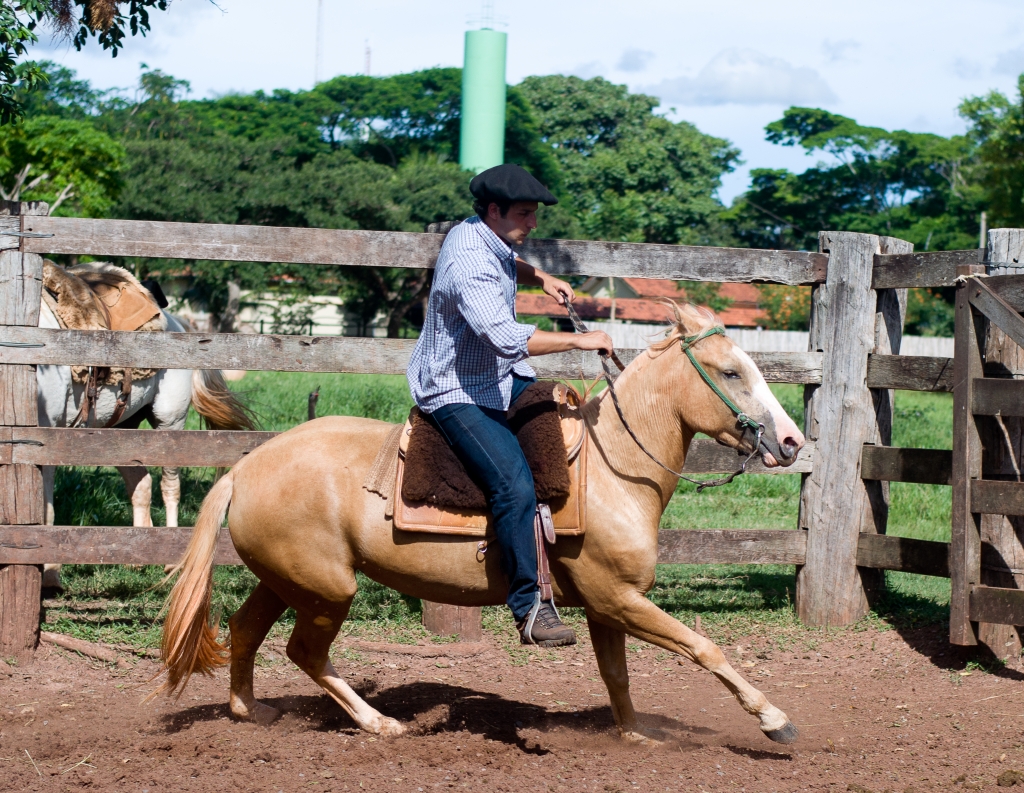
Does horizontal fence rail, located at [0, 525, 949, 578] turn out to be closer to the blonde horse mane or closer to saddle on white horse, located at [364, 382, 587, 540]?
saddle on white horse, located at [364, 382, 587, 540]

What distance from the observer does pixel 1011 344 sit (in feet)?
18.6

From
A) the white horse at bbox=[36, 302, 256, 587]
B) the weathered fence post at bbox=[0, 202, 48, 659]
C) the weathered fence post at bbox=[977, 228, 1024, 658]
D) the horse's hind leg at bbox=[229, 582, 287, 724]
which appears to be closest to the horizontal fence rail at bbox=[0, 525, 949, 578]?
the weathered fence post at bbox=[0, 202, 48, 659]

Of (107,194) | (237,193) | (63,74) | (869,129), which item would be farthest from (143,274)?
(869,129)

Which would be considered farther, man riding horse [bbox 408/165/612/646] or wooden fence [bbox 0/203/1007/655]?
wooden fence [bbox 0/203/1007/655]

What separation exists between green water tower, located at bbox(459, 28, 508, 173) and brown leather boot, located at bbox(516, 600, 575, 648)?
4903 centimetres

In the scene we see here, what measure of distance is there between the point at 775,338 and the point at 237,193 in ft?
68.3

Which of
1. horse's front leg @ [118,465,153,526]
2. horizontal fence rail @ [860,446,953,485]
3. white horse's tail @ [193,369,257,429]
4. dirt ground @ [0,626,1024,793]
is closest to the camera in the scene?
dirt ground @ [0,626,1024,793]

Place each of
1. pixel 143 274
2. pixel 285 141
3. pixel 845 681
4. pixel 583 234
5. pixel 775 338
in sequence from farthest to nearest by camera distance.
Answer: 1. pixel 583 234
2. pixel 285 141
3. pixel 775 338
4. pixel 143 274
5. pixel 845 681

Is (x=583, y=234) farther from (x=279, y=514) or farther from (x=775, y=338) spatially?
(x=279, y=514)

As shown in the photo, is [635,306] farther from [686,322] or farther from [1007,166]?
[686,322]

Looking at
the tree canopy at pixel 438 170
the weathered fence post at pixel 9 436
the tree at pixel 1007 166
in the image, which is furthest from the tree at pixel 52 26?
the tree at pixel 1007 166

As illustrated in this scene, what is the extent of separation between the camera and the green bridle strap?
4098 millimetres

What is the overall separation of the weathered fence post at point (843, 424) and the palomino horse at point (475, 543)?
2162 millimetres

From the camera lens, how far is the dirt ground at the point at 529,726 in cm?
402
